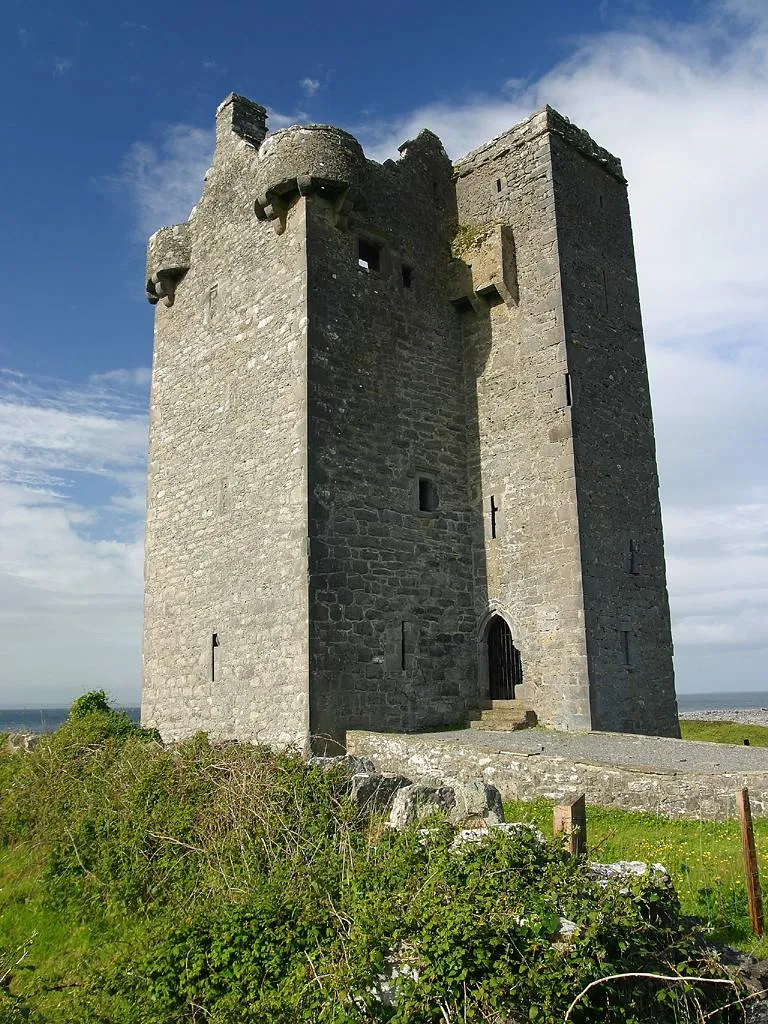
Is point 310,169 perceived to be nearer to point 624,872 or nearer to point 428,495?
point 428,495

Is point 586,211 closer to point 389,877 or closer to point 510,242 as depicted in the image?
point 510,242

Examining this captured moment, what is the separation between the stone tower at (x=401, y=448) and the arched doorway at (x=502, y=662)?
52 mm

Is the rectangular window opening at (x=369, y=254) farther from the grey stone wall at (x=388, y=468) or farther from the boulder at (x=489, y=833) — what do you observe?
the boulder at (x=489, y=833)

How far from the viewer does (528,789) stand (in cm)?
996

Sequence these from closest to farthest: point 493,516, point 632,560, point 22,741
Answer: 1. point 22,741
2. point 632,560
3. point 493,516

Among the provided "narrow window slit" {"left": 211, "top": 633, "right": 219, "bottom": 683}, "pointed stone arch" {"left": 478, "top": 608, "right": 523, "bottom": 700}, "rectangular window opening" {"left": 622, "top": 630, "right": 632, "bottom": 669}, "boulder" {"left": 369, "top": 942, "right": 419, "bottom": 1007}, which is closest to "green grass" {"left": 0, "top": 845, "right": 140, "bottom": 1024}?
"boulder" {"left": 369, "top": 942, "right": 419, "bottom": 1007}

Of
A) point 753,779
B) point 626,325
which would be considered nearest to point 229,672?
point 753,779

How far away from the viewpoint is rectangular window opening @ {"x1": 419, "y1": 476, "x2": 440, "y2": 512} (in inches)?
587

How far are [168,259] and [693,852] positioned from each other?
14403 mm

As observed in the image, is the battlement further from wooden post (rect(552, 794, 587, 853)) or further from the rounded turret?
wooden post (rect(552, 794, 587, 853))

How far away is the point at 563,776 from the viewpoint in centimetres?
973

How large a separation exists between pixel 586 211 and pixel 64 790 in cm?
1316

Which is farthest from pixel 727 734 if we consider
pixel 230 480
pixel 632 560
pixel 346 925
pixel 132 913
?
pixel 346 925

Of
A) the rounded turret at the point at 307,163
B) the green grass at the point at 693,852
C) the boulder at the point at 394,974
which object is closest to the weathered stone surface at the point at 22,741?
the green grass at the point at 693,852
